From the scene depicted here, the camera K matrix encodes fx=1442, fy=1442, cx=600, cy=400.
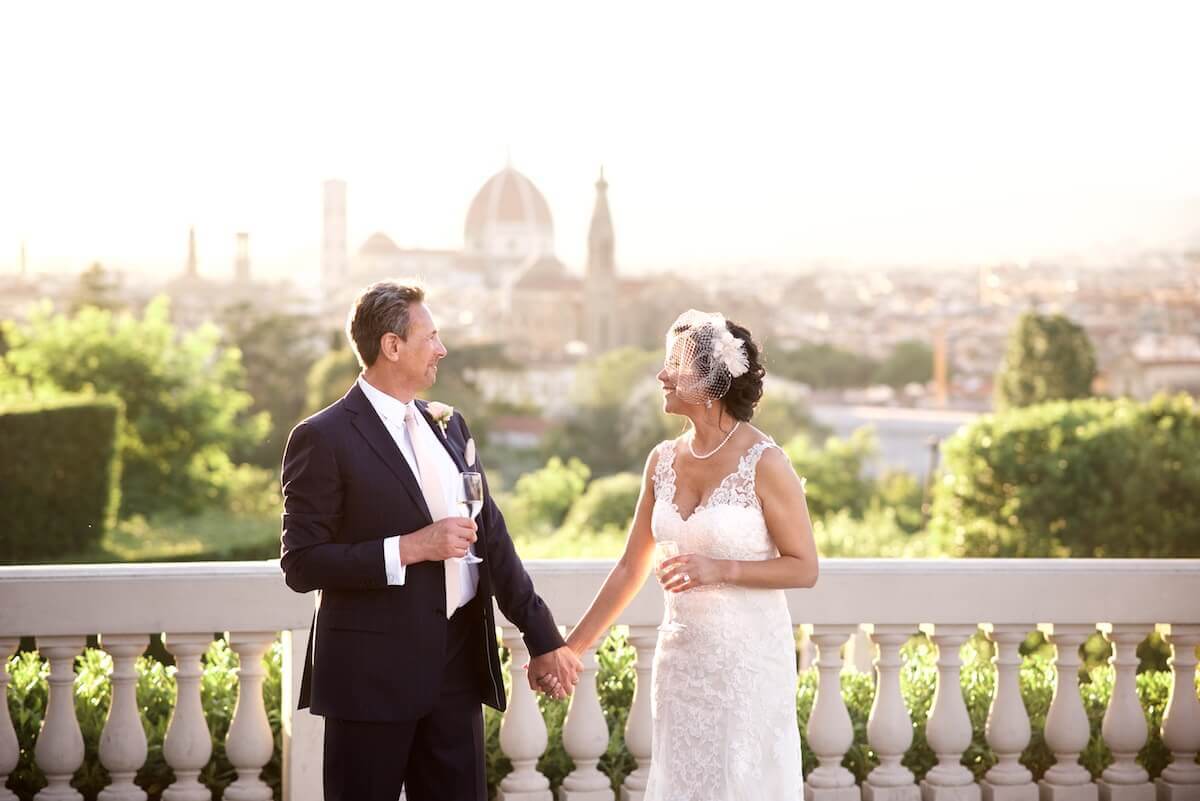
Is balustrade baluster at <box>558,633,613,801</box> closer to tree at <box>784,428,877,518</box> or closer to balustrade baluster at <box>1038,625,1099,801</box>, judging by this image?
balustrade baluster at <box>1038,625,1099,801</box>

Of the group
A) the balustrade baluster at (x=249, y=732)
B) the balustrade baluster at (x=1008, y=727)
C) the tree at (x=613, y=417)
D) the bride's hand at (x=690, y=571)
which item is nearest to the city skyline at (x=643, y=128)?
the tree at (x=613, y=417)

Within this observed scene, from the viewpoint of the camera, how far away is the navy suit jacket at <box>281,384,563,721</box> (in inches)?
108

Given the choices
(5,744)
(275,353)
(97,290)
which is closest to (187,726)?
(5,744)

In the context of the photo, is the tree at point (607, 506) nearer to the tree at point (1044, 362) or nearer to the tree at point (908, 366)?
the tree at point (1044, 362)

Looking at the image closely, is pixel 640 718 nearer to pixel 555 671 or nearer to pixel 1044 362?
pixel 555 671

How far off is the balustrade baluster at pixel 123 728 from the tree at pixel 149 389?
2929cm

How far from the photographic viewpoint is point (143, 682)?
3.89 metres

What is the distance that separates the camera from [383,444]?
110 inches

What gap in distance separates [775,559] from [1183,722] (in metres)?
1.40

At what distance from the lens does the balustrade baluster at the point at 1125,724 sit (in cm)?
364

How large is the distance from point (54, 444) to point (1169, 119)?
5261 cm

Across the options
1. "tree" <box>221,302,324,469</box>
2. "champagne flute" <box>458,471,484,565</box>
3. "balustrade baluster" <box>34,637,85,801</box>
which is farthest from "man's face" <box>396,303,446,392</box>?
"tree" <box>221,302,324,469</box>

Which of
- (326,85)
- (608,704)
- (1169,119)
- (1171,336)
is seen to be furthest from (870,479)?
(608,704)

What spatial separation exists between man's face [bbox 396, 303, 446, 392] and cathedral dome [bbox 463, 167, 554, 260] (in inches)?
2420
